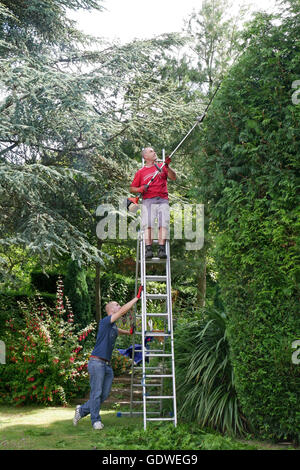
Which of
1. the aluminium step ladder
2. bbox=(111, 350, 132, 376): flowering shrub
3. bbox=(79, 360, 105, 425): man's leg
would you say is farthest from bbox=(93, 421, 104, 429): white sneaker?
bbox=(111, 350, 132, 376): flowering shrub

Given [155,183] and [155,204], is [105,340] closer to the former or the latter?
[155,204]

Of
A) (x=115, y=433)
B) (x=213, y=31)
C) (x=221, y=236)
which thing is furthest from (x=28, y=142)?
(x=213, y=31)

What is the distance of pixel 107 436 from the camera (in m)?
5.38

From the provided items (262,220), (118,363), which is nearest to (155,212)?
(262,220)

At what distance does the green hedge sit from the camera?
16.1ft

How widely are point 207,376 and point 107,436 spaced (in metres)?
1.32

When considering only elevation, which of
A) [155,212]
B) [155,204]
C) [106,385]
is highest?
[155,204]

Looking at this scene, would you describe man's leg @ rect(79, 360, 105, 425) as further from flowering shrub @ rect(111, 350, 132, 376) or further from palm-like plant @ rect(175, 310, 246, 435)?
flowering shrub @ rect(111, 350, 132, 376)

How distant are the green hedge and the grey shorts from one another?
0.71m

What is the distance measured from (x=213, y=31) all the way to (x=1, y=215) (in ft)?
26.5

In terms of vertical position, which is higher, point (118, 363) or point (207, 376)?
point (207, 376)

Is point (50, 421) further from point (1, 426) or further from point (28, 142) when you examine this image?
point (28, 142)

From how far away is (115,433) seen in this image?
5328 mm

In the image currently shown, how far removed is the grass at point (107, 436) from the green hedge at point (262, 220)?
64cm
